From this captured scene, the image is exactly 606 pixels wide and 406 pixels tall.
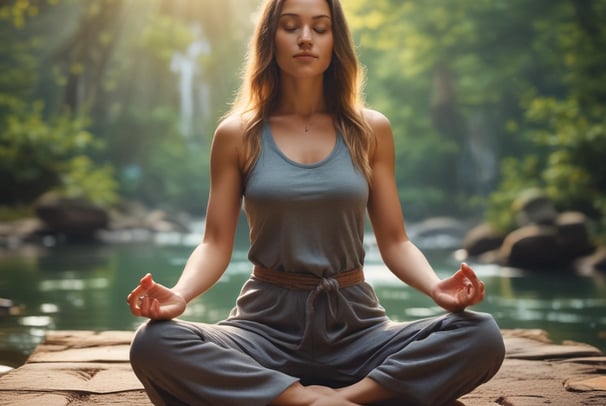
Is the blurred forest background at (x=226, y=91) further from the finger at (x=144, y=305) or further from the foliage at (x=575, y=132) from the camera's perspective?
the finger at (x=144, y=305)

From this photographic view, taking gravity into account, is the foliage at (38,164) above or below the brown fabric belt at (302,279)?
below

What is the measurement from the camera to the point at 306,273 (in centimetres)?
226

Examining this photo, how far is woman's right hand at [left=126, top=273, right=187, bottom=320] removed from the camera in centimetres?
197

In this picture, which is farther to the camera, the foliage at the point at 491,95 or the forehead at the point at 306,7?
the foliage at the point at 491,95

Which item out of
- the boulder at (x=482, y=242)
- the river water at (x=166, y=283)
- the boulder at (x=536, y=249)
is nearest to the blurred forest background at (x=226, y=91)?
the boulder at (x=482, y=242)

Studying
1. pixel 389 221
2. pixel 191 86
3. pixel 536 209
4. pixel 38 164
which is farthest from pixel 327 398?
pixel 191 86

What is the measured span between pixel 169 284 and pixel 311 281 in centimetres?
484

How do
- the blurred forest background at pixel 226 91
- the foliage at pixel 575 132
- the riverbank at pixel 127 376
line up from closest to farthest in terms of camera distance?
the riverbank at pixel 127 376 < the foliage at pixel 575 132 < the blurred forest background at pixel 226 91

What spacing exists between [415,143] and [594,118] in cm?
976

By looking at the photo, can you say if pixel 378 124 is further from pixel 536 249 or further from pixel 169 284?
pixel 536 249

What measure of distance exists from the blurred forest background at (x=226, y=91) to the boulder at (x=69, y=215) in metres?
1.01

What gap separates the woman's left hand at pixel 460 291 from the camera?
202 cm

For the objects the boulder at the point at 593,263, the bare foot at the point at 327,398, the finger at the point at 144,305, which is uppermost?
the finger at the point at 144,305

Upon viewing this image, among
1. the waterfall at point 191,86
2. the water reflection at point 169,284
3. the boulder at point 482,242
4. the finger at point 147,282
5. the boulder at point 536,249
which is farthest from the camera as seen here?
the waterfall at point 191,86
